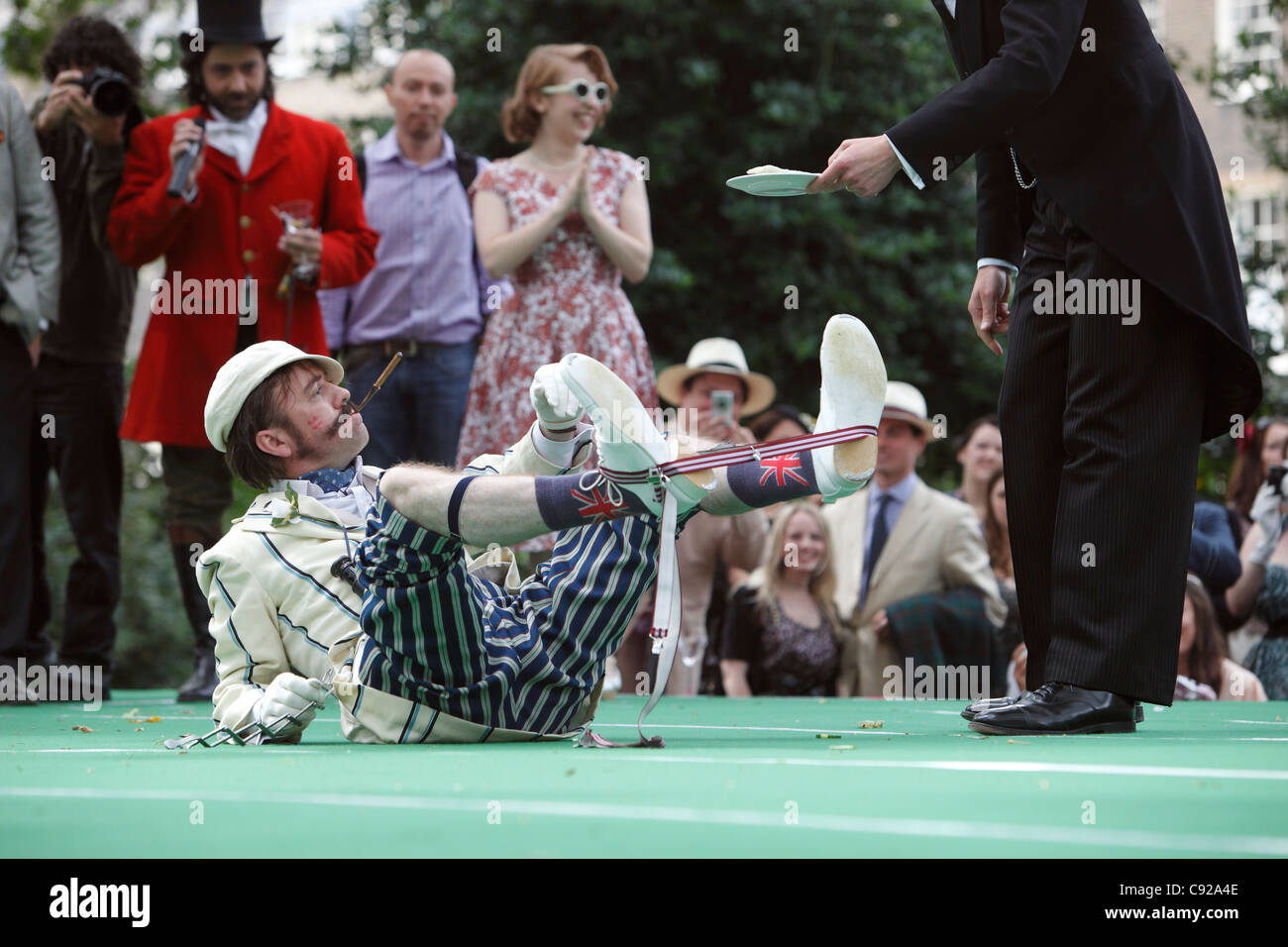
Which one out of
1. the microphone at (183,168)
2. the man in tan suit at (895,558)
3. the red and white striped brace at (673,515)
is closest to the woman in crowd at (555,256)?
the microphone at (183,168)

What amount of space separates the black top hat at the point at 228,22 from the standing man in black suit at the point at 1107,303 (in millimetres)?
3109

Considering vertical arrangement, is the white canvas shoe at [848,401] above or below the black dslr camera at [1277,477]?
above

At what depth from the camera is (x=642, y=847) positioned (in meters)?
2.12

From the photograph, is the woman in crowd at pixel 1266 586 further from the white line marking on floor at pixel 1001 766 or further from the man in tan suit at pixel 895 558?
the white line marking on floor at pixel 1001 766

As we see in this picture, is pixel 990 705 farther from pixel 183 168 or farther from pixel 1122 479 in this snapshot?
pixel 183 168

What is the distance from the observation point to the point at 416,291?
6.70 metres

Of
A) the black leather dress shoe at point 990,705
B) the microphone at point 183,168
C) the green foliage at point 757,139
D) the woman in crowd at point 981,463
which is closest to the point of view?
the black leather dress shoe at point 990,705

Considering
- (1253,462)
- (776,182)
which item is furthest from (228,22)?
(1253,462)

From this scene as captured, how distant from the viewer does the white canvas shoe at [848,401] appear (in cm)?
310

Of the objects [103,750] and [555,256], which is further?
[555,256]

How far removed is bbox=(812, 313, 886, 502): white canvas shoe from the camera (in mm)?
3098

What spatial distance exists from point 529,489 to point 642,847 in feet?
3.13

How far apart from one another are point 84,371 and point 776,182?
3846mm

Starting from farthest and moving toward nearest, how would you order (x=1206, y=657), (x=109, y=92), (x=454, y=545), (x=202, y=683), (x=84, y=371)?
(x=1206, y=657)
(x=84, y=371)
(x=109, y=92)
(x=202, y=683)
(x=454, y=545)
